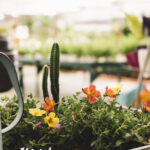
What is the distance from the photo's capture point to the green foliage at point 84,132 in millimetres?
485

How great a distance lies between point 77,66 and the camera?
11.8 ft

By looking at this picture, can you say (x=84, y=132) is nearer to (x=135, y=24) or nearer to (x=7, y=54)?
(x=135, y=24)

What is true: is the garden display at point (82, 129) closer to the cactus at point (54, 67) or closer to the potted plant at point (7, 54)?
the cactus at point (54, 67)

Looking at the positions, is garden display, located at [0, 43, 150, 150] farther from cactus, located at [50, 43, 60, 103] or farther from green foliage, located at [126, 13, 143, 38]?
green foliage, located at [126, 13, 143, 38]

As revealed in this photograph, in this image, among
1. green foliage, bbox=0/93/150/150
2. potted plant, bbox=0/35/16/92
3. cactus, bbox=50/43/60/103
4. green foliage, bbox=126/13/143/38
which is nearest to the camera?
green foliage, bbox=0/93/150/150

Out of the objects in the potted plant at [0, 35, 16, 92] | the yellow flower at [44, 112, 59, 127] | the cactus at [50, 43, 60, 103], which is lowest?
the potted plant at [0, 35, 16, 92]

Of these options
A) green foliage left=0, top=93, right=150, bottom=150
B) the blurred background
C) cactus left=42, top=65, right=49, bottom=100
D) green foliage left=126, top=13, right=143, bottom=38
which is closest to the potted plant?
the blurred background

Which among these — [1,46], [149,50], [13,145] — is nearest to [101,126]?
[13,145]

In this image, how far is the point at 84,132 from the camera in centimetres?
52

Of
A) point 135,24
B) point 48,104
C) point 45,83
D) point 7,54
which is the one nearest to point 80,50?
point 7,54

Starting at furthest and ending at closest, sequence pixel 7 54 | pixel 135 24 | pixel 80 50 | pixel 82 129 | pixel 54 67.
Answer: pixel 80 50 → pixel 7 54 → pixel 135 24 → pixel 54 67 → pixel 82 129

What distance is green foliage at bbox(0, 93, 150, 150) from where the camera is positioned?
1.59ft

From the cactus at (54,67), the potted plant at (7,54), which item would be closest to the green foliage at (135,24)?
the cactus at (54,67)

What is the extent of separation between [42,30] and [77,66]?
5148 millimetres
